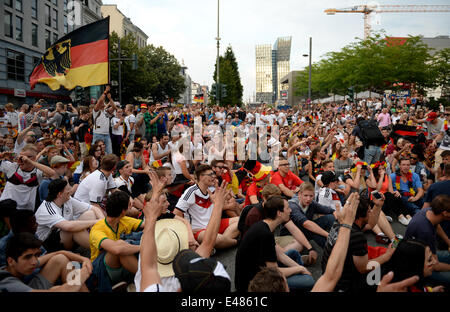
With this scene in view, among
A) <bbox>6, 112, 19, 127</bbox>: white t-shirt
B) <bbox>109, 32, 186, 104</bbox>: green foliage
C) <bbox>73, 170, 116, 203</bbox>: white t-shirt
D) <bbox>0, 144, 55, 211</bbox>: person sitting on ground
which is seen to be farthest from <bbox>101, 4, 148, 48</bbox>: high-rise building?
<bbox>73, 170, 116, 203</bbox>: white t-shirt

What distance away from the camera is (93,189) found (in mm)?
5137

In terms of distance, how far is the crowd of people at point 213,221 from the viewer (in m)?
2.68

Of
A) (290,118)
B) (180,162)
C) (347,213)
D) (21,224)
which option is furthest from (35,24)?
(347,213)

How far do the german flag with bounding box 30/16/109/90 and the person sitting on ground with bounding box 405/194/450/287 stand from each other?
746cm

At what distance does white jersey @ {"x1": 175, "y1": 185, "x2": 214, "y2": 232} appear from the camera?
4.80 metres

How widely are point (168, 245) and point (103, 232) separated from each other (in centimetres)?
124

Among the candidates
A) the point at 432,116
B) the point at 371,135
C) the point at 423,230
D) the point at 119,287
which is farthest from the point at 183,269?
the point at 432,116

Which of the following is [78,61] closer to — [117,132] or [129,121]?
[117,132]

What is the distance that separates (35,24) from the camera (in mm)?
34656

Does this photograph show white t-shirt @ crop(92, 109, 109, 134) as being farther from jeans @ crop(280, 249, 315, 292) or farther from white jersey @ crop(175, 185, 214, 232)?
jeans @ crop(280, 249, 315, 292)

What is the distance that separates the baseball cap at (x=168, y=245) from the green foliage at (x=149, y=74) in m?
41.3

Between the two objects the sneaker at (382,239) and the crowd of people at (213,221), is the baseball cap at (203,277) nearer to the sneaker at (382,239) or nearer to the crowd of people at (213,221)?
the crowd of people at (213,221)
